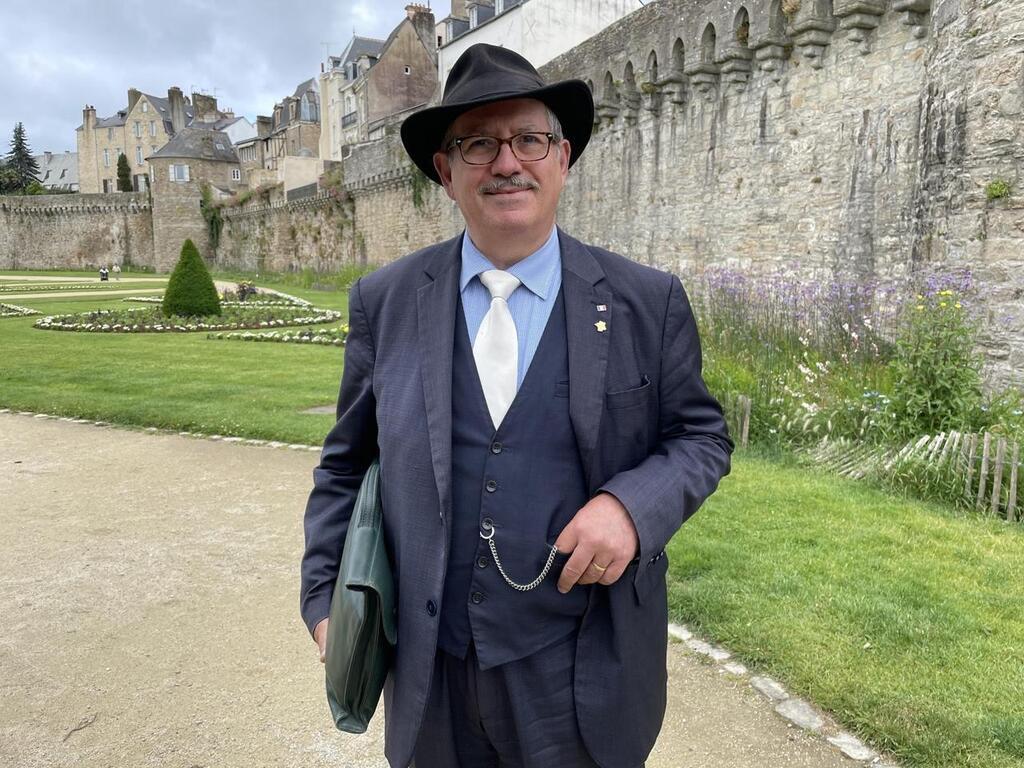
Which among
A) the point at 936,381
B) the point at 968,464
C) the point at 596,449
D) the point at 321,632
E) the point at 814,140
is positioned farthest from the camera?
the point at 814,140

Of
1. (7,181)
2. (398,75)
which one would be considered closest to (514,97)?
(398,75)

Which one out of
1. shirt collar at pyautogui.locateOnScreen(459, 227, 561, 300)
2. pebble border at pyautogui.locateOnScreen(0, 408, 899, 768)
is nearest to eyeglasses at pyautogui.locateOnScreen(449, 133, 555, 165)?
shirt collar at pyautogui.locateOnScreen(459, 227, 561, 300)

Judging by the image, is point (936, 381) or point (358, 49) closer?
Answer: point (936, 381)

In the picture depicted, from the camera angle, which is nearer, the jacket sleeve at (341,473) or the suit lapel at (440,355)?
the suit lapel at (440,355)

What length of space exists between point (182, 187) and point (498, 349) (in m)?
51.1

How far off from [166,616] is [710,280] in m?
10.3

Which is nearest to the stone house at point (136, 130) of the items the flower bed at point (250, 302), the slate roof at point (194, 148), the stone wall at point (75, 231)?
the stone wall at point (75, 231)

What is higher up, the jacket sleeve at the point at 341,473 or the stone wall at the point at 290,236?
the stone wall at the point at 290,236

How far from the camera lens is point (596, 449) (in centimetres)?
158

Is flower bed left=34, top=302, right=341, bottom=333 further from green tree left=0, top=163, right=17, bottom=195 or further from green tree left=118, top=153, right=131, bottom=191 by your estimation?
green tree left=0, top=163, right=17, bottom=195

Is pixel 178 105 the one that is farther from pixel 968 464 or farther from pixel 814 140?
pixel 968 464

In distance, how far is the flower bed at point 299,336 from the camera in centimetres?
1429

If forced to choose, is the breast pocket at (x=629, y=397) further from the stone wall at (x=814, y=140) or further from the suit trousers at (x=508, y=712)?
the stone wall at (x=814, y=140)

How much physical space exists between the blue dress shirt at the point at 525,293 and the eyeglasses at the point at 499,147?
7.1 inches
